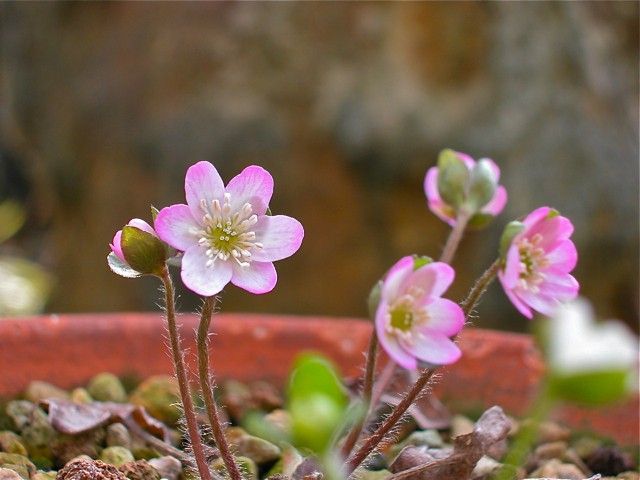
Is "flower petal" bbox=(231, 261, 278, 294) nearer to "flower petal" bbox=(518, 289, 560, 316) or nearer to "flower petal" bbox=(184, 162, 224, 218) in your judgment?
"flower petal" bbox=(184, 162, 224, 218)

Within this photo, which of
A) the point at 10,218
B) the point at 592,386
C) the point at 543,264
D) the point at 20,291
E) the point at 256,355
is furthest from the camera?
the point at 10,218

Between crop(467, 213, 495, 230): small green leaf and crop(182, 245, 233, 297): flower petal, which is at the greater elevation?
crop(467, 213, 495, 230): small green leaf

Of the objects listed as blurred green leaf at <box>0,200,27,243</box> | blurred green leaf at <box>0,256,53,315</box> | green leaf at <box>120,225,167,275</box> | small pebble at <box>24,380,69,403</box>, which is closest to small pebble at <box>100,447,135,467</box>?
small pebble at <box>24,380,69,403</box>

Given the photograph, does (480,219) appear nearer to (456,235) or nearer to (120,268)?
(456,235)

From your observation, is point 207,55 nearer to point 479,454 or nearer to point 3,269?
point 3,269

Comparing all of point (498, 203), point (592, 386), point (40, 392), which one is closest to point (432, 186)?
point (498, 203)
